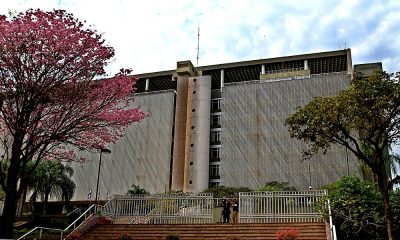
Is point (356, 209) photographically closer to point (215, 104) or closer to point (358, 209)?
point (358, 209)

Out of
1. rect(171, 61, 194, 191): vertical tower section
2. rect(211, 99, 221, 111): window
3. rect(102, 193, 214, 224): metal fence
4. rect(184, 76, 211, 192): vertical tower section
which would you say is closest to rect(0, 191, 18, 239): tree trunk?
rect(102, 193, 214, 224): metal fence

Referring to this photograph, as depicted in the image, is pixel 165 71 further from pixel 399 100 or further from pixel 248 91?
pixel 399 100

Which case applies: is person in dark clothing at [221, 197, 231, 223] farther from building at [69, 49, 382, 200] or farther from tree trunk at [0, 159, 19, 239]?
building at [69, 49, 382, 200]

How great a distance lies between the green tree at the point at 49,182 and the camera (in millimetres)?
39344

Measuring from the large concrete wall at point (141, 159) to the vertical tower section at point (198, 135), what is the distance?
2579 mm

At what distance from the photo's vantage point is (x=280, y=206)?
66.2ft

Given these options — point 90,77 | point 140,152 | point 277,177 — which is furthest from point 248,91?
point 90,77

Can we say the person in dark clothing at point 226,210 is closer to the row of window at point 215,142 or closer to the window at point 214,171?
the row of window at point 215,142

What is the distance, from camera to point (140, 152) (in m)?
57.6

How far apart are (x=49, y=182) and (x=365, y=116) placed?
33297mm

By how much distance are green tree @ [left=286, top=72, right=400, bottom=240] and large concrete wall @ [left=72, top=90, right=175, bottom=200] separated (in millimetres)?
42451

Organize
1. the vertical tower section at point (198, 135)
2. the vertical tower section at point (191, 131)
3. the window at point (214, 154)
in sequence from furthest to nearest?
the window at point (214, 154)
the vertical tower section at point (191, 131)
the vertical tower section at point (198, 135)

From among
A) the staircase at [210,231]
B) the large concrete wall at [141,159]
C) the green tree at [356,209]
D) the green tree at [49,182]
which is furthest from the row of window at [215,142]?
the green tree at [356,209]

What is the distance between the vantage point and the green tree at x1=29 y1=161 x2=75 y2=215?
129ft
